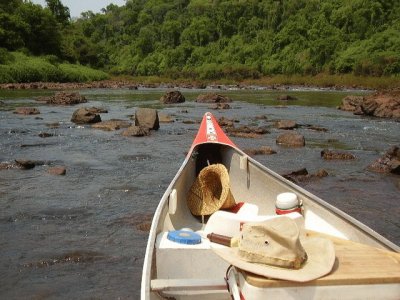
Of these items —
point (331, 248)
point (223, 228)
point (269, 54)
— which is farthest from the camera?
point (269, 54)

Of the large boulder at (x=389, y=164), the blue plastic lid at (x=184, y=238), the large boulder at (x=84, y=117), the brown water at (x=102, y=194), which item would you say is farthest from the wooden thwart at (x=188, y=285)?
the large boulder at (x=84, y=117)

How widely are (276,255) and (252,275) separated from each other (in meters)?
0.18

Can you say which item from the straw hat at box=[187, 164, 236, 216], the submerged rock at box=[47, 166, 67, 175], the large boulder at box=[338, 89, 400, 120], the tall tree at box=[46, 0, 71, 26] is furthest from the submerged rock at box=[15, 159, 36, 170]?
the tall tree at box=[46, 0, 71, 26]

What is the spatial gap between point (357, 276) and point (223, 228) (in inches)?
87.5

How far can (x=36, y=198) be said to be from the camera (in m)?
8.86

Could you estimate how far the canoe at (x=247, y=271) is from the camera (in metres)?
2.82

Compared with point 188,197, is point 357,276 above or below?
above

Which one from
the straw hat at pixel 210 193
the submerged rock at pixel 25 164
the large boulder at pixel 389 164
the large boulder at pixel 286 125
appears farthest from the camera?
the large boulder at pixel 286 125

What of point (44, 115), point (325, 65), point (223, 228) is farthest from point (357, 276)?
point (325, 65)

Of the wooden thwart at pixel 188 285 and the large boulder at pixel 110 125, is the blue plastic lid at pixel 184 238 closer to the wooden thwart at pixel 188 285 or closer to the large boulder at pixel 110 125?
the wooden thwart at pixel 188 285

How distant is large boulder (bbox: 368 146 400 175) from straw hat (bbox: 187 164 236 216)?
582 cm

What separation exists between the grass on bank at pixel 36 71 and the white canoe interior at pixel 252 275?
1820 inches

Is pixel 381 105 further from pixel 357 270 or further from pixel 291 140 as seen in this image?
pixel 357 270

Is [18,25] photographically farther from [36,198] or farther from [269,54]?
[36,198]
